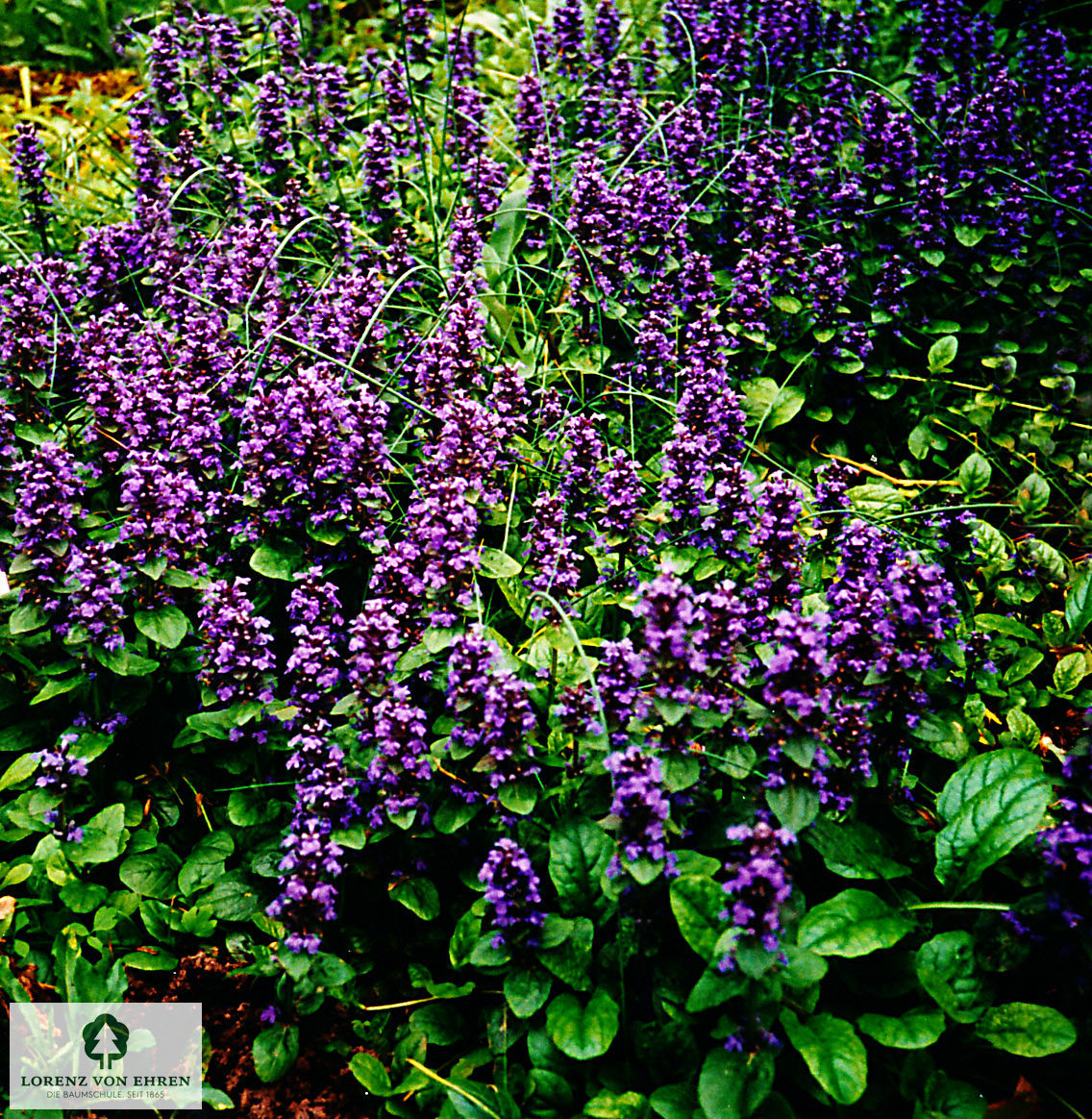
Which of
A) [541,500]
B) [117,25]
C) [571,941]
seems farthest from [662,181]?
[117,25]

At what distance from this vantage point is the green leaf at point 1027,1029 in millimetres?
2281

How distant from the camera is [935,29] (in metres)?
4.99

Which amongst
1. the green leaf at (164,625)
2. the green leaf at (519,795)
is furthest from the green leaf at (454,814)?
the green leaf at (164,625)

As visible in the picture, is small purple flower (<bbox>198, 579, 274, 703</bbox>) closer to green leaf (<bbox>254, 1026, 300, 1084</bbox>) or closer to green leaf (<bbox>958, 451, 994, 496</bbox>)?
green leaf (<bbox>254, 1026, 300, 1084</bbox>)

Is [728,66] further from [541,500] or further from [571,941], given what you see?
[571,941]

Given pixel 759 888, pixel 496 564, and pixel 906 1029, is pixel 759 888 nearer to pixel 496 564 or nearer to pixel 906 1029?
pixel 906 1029

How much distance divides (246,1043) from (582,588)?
1841 millimetres

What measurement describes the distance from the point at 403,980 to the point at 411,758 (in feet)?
2.49

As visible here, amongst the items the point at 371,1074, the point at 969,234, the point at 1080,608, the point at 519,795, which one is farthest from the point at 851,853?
the point at 969,234

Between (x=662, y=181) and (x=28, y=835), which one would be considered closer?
(x=28, y=835)

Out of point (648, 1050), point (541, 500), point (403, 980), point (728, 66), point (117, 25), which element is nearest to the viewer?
point (648, 1050)

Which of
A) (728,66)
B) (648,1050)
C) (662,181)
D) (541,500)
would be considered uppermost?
(728,66)

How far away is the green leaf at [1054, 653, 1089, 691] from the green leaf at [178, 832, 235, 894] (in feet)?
9.94

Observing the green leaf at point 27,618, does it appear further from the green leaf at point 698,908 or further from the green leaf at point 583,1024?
the green leaf at point 698,908
